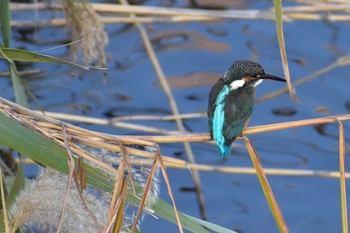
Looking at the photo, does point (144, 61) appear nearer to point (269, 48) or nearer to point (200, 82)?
point (200, 82)

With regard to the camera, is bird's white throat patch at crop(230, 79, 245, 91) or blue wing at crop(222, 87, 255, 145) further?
bird's white throat patch at crop(230, 79, 245, 91)

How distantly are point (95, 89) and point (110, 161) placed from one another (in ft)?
8.34

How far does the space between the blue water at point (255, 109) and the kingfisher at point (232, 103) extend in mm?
1346

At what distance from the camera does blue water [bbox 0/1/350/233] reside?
3.53 metres

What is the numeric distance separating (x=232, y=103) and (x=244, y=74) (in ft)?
0.28

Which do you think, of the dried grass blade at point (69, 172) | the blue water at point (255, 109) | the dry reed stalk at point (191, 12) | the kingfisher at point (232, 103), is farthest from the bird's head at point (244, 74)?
the blue water at point (255, 109)

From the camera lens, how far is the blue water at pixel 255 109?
3.53 metres

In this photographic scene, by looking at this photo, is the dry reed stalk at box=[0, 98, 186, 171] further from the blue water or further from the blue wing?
the blue water

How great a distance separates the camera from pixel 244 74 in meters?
2.11

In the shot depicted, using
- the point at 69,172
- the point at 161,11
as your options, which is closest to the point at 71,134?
the point at 69,172

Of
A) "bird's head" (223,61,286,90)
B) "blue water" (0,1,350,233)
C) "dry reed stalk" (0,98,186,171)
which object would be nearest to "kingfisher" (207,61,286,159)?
"bird's head" (223,61,286,90)

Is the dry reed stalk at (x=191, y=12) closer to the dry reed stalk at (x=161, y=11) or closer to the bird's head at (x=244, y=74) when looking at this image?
the dry reed stalk at (x=161, y=11)

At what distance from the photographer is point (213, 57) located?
168 inches

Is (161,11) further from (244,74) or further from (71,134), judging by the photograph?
(71,134)
